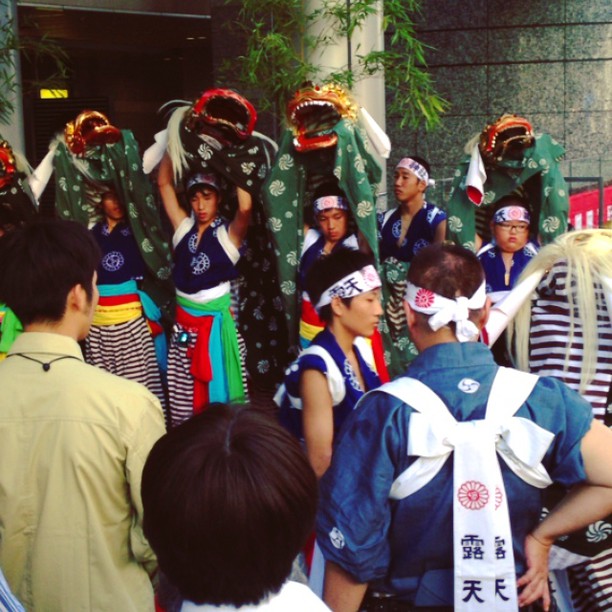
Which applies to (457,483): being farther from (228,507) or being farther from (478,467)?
(228,507)

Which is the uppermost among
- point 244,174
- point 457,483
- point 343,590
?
point 244,174

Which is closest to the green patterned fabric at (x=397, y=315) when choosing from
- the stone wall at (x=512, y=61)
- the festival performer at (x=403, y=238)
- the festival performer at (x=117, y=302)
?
the festival performer at (x=403, y=238)

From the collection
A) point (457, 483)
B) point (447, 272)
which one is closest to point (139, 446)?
point (457, 483)

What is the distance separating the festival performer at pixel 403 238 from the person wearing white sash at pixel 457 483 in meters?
2.77

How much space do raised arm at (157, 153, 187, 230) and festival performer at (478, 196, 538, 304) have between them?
149 cm

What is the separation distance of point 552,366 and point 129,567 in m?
1.13

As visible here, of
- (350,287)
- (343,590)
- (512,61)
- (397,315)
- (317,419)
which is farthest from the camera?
(512,61)

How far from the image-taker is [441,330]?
2.02 m

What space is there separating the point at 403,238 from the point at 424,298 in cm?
304

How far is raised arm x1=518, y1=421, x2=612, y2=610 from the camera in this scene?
1.90 m

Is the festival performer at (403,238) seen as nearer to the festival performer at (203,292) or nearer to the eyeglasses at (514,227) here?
the eyeglasses at (514,227)

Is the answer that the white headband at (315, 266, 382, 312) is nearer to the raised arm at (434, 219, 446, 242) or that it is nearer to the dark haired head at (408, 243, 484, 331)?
the dark haired head at (408, 243, 484, 331)

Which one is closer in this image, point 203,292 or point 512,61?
point 203,292

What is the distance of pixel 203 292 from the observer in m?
4.59
